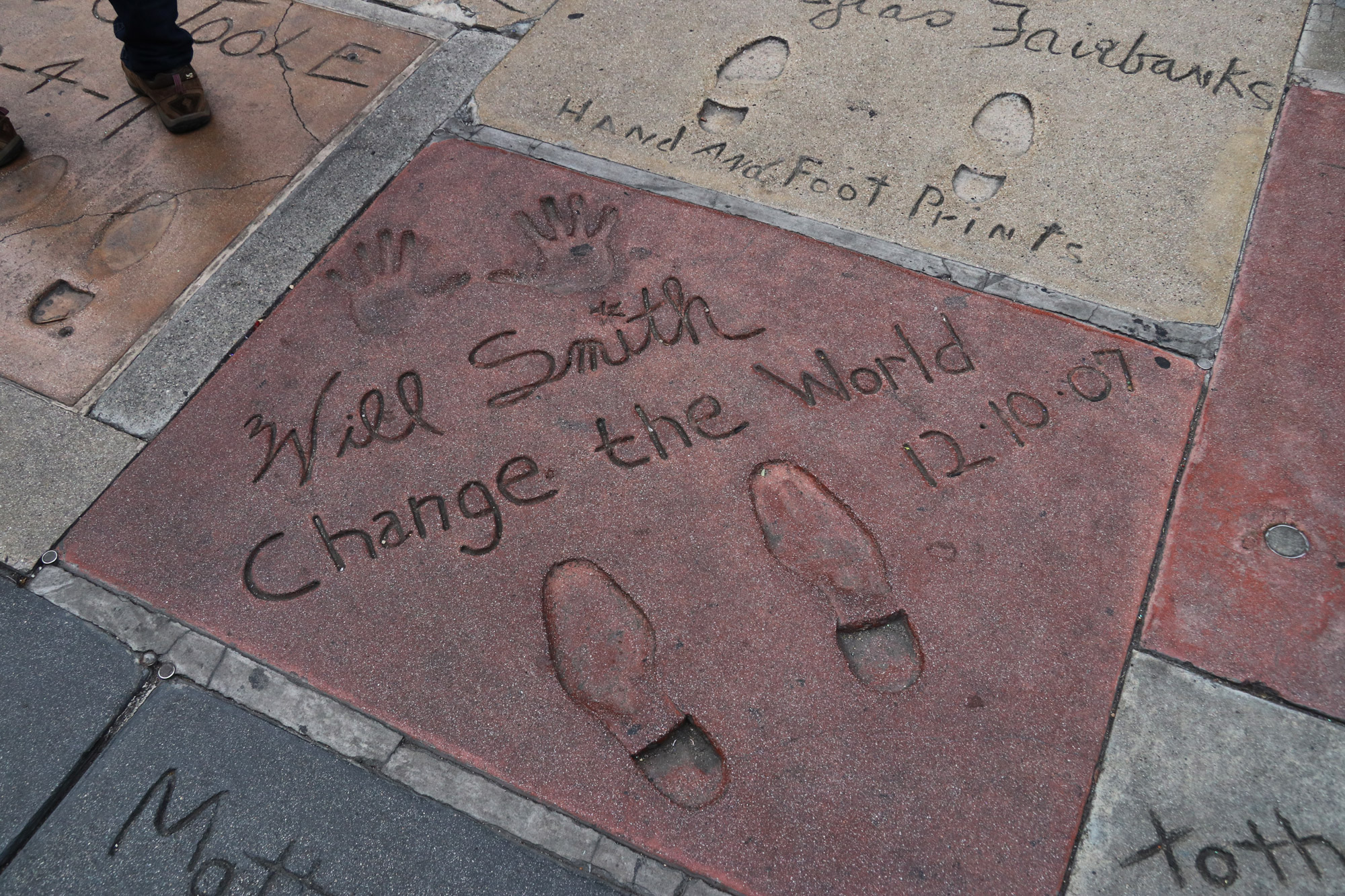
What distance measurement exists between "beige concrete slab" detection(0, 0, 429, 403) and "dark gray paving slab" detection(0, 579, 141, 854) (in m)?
0.74

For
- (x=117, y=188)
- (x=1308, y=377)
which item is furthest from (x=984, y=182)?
(x=117, y=188)

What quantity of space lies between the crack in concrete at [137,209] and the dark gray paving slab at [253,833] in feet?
6.16

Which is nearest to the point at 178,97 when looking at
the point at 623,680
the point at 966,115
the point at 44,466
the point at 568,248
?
the point at 44,466

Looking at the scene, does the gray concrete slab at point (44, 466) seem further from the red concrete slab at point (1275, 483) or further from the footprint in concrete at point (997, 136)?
the red concrete slab at point (1275, 483)

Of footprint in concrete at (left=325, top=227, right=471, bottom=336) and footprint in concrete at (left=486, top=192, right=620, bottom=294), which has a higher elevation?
footprint in concrete at (left=486, top=192, right=620, bottom=294)

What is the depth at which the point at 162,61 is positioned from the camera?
306 cm

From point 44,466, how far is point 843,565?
2.26m

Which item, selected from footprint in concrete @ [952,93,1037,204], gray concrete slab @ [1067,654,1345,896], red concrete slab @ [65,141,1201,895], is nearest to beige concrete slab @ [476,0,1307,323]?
footprint in concrete @ [952,93,1037,204]

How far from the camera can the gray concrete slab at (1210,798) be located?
5.87ft

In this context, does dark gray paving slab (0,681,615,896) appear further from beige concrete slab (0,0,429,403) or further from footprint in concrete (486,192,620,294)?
footprint in concrete (486,192,620,294)

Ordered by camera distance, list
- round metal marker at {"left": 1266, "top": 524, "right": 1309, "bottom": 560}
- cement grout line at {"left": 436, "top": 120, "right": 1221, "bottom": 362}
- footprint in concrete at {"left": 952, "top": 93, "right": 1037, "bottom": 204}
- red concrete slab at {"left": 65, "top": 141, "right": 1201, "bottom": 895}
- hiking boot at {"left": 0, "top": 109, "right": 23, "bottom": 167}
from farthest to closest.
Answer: hiking boot at {"left": 0, "top": 109, "right": 23, "bottom": 167} < footprint in concrete at {"left": 952, "top": 93, "right": 1037, "bottom": 204} < cement grout line at {"left": 436, "top": 120, "right": 1221, "bottom": 362} < round metal marker at {"left": 1266, "top": 524, "right": 1309, "bottom": 560} < red concrete slab at {"left": 65, "top": 141, "right": 1201, "bottom": 895}

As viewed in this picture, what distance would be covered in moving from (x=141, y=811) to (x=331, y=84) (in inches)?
104

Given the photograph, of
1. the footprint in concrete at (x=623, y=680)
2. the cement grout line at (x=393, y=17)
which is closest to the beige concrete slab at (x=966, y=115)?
the cement grout line at (x=393, y=17)

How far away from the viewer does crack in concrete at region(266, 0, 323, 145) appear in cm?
321
